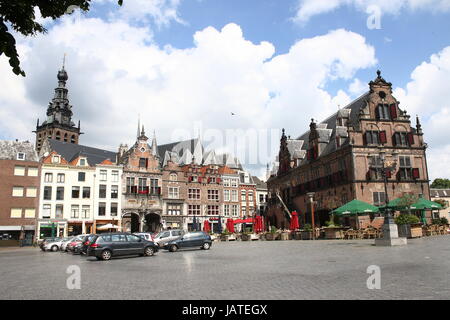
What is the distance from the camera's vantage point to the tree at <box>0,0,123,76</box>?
209 inches

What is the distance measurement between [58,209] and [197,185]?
2256cm

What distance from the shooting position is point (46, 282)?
10.7m

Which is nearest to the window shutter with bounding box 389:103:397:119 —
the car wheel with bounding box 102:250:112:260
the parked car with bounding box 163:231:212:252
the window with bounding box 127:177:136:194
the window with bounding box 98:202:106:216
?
the parked car with bounding box 163:231:212:252

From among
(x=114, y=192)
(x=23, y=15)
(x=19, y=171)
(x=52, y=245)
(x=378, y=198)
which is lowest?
(x=52, y=245)

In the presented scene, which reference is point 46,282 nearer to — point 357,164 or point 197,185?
point 357,164

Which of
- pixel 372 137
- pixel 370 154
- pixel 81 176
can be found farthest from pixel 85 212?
pixel 372 137

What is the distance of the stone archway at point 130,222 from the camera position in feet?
177

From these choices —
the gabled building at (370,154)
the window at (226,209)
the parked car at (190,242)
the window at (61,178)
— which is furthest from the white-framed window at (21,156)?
the gabled building at (370,154)

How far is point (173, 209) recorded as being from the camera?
59.6m

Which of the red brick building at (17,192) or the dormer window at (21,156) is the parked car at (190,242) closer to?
the red brick building at (17,192)

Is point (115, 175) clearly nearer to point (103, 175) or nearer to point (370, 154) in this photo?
point (103, 175)

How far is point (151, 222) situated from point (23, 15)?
55096 mm

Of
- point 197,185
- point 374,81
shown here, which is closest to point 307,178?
point 374,81

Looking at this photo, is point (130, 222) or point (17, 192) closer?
point (17, 192)
